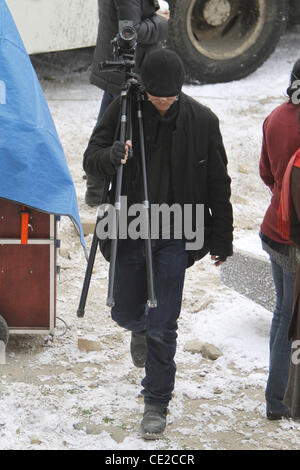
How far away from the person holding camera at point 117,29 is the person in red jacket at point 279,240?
5.91 ft

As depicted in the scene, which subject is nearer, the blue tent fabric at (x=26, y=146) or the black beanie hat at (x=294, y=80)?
the black beanie hat at (x=294, y=80)

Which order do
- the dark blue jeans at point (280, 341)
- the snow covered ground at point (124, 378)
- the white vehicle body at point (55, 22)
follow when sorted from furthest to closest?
the white vehicle body at point (55, 22) < the snow covered ground at point (124, 378) < the dark blue jeans at point (280, 341)

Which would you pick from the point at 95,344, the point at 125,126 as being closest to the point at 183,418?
the point at 95,344

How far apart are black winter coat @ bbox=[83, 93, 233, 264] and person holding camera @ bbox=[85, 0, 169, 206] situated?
1.62 m

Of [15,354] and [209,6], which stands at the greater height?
[209,6]

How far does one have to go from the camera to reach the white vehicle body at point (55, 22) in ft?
24.0

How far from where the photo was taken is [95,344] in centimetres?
464

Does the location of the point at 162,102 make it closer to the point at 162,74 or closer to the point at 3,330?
the point at 162,74

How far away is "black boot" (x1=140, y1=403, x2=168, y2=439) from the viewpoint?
376 centimetres

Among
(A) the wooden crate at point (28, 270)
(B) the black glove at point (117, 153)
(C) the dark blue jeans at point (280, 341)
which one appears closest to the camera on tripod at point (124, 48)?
(B) the black glove at point (117, 153)

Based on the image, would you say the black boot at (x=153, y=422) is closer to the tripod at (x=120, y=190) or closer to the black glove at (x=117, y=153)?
the tripod at (x=120, y=190)

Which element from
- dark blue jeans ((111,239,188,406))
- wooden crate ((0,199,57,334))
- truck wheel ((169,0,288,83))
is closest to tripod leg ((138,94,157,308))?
dark blue jeans ((111,239,188,406))
